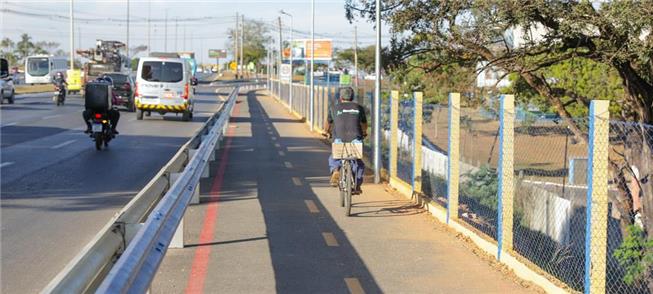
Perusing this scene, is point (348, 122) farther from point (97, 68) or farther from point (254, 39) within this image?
point (254, 39)

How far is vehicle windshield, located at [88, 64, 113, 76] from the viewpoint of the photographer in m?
57.6

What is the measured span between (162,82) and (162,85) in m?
0.12

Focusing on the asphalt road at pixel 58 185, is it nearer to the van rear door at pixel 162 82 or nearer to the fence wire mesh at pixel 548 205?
the van rear door at pixel 162 82

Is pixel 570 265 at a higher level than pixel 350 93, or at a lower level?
lower

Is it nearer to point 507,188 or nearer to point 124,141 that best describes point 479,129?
point 507,188

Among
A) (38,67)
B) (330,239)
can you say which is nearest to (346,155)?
(330,239)

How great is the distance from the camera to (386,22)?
1680cm

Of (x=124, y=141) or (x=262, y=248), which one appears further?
(x=124, y=141)

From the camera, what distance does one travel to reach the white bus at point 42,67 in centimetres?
7575

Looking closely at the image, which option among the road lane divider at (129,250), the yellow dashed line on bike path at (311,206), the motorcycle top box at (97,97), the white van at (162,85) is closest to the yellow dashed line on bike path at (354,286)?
the road lane divider at (129,250)

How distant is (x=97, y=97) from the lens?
21312mm

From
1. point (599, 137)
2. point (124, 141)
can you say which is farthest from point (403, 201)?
point (124, 141)

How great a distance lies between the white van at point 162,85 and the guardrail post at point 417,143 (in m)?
21.5

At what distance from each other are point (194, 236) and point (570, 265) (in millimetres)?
4260
